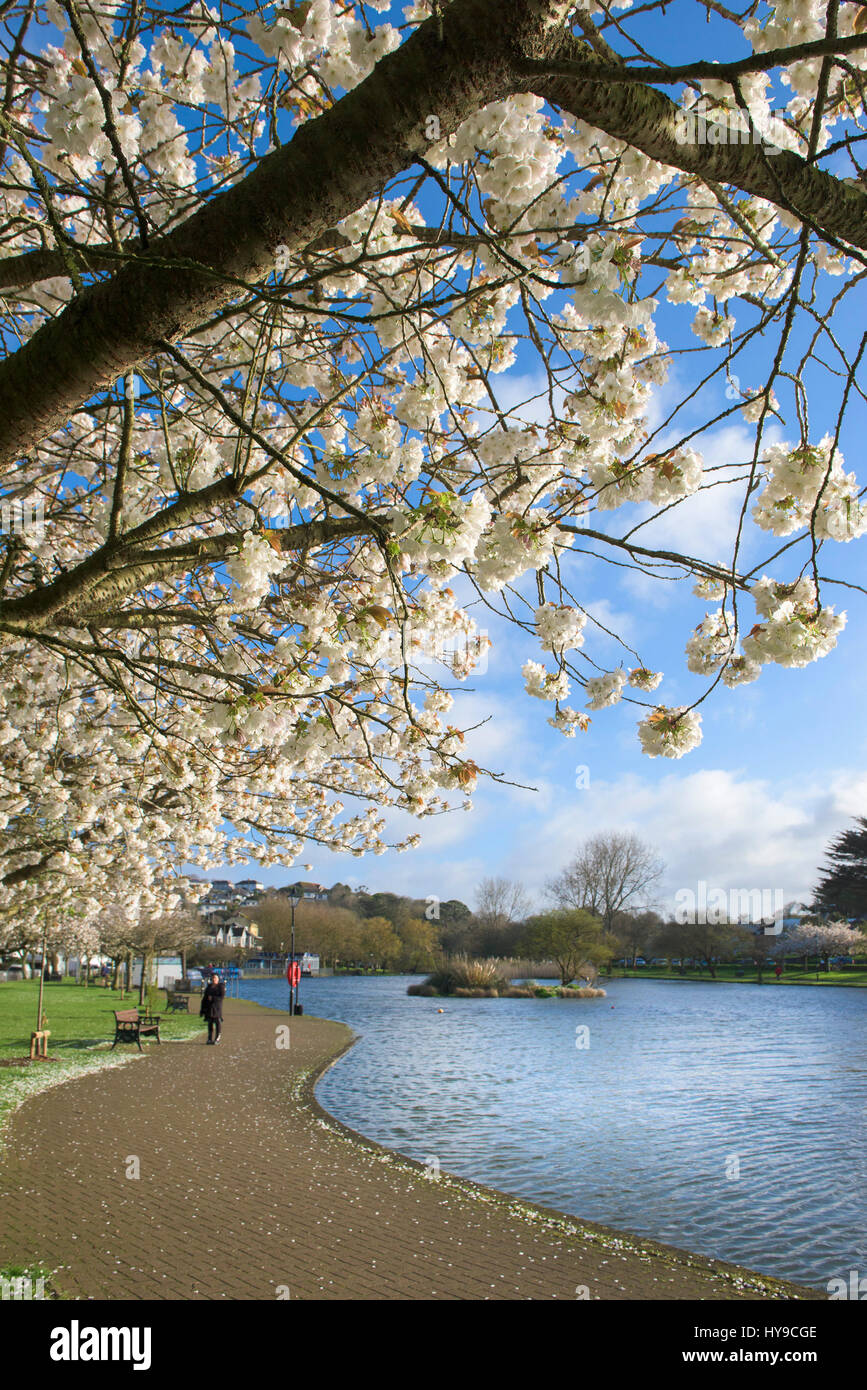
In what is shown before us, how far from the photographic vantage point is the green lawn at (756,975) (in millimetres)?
46559

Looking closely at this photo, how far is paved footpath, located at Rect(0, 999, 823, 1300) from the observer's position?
4.22 metres

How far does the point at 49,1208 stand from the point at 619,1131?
5998mm

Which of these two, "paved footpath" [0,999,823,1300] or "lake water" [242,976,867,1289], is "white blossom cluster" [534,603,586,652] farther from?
"lake water" [242,976,867,1289]

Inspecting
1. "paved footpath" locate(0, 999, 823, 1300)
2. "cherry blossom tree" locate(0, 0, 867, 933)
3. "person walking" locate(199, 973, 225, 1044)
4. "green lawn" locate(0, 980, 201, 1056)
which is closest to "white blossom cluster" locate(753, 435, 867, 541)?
"cherry blossom tree" locate(0, 0, 867, 933)

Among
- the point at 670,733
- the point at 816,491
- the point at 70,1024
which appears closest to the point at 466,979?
the point at 70,1024

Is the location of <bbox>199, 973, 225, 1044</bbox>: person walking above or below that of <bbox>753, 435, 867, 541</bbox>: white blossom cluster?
below

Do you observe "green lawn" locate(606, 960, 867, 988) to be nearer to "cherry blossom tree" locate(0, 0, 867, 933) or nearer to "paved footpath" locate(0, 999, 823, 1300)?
"paved footpath" locate(0, 999, 823, 1300)

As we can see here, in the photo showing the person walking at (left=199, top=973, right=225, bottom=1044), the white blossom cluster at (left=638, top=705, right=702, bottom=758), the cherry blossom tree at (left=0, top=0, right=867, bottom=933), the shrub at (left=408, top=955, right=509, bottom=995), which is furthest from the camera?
the shrub at (left=408, top=955, right=509, bottom=995)

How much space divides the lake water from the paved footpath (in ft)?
2.50

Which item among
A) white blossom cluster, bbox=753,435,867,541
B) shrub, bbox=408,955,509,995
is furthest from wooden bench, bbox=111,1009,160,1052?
shrub, bbox=408,955,509,995

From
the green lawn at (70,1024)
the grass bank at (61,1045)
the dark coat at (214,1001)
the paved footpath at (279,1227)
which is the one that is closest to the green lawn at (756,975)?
the green lawn at (70,1024)

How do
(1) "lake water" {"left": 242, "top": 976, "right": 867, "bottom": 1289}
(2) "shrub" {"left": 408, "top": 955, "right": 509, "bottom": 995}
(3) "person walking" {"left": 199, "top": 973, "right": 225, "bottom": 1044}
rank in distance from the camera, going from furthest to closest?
1. (2) "shrub" {"left": 408, "top": 955, "right": 509, "bottom": 995}
2. (3) "person walking" {"left": 199, "top": 973, "right": 225, "bottom": 1044}
3. (1) "lake water" {"left": 242, "top": 976, "right": 867, "bottom": 1289}

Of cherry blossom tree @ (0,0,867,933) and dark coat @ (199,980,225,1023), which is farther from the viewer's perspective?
dark coat @ (199,980,225,1023)

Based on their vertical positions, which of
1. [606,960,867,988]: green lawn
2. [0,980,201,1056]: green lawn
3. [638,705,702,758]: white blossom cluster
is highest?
[638,705,702,758]: white blossom cluster
